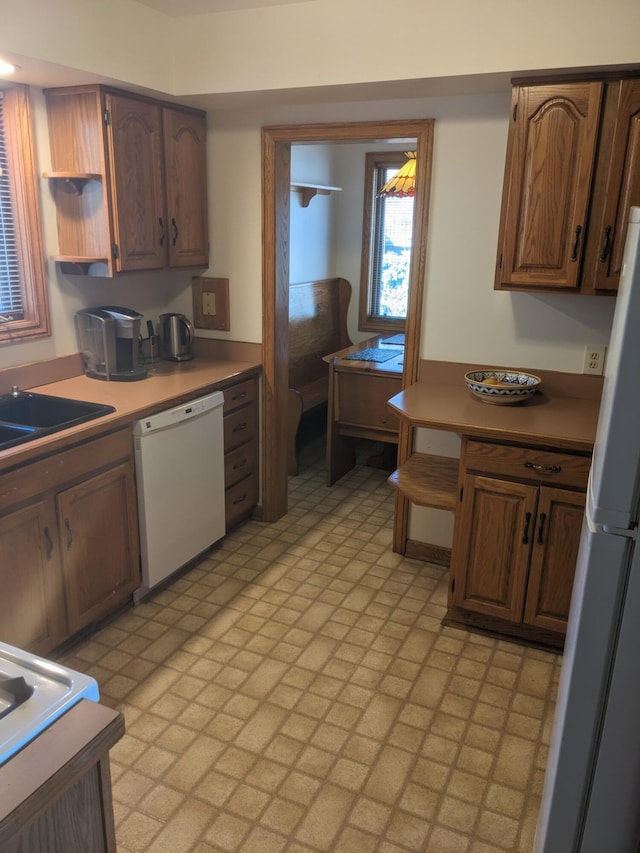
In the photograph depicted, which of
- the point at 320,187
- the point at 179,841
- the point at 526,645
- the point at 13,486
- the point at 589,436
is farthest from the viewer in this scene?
the point at 320,187

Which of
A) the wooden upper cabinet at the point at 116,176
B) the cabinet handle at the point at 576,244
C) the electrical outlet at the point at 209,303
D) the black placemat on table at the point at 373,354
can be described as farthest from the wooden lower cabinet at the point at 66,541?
the black placemat on table at the point at 373,354

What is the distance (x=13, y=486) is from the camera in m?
2.18

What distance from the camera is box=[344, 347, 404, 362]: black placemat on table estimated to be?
14.3 feet

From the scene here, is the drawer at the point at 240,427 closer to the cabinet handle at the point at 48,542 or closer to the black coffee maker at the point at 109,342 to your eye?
the black coffee maker at the point at 109,342

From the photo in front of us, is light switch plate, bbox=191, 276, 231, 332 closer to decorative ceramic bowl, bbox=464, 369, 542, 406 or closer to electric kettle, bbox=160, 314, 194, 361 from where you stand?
electric kettle, bbox=160, 314, 194, 361

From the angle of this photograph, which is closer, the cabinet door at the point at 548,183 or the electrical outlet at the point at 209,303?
the cabinet door at the point at 548,183

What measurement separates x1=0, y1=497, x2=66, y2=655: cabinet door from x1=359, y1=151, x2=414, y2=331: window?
366 centimetres

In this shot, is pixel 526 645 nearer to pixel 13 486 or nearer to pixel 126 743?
pixel 126 743

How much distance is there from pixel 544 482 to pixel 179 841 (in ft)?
5.55

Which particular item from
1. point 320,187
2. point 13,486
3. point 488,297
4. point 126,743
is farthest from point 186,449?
point 320,187

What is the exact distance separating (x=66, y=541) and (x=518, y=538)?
1725 mm

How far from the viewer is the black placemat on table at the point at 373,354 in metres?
4.35

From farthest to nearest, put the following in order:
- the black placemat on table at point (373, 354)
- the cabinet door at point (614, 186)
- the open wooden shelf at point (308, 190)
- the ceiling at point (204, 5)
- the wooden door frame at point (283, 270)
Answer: the open wooden shelf at point (308, 190)
the black placemat on table at point (373, 354)
the wooden door frame at point (283, 270)
the ceiling at point (204, 5)
the cabinet door at point (614, 186)

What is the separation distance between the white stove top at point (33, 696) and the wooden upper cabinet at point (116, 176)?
2.22 meters
